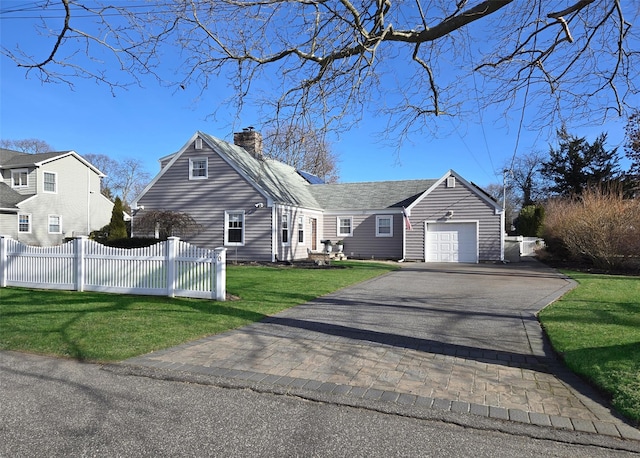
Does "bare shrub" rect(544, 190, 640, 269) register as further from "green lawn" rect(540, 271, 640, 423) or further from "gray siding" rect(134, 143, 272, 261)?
"gray siding" rect(134, 143, 272, 261)

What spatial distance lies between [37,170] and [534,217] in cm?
3649

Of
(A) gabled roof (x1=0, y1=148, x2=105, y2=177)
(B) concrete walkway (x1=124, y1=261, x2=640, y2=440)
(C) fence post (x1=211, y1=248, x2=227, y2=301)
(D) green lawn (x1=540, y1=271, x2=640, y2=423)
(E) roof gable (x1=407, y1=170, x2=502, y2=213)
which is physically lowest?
(B) concrete walkway (x1=124, y1=261, x2=640, y2=440)

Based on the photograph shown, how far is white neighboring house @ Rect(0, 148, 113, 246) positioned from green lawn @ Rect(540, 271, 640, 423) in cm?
2855

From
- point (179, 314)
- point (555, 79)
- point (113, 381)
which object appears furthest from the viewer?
point (179, 314)

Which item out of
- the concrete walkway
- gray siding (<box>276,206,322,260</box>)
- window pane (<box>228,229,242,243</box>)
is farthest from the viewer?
window pane (<box>228,229,242,243</box>)

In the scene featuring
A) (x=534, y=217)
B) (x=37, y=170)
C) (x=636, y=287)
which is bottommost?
(x=636, y=287)

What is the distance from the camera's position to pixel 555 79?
7160mm

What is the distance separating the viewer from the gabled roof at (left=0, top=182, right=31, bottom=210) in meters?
26.0

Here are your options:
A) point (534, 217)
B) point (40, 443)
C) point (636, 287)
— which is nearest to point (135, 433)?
point (40, 443)

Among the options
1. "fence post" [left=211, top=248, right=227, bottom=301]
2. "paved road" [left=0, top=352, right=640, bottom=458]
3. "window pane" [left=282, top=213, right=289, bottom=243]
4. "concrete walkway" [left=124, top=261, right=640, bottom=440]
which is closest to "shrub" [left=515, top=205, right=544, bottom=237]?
"window pane" [left=282, top=213, right=289, bottom=243]

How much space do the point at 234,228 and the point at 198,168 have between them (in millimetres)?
3473

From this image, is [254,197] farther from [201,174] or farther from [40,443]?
[40,443]

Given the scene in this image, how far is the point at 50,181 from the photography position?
28.9 meters

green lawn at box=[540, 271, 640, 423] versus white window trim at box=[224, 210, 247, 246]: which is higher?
white window trim at box=[224, 210, 247, 246]
